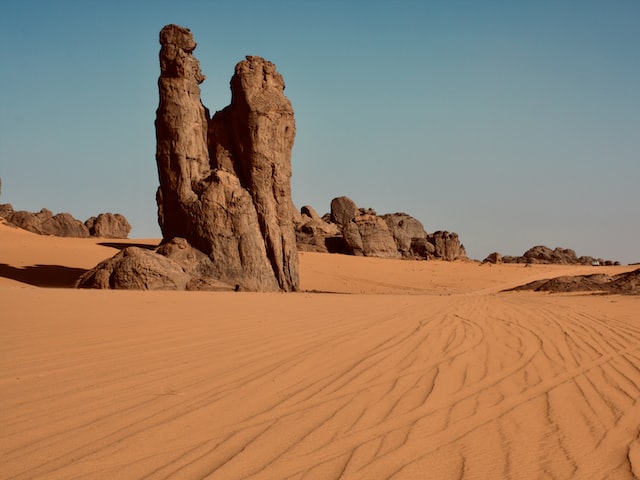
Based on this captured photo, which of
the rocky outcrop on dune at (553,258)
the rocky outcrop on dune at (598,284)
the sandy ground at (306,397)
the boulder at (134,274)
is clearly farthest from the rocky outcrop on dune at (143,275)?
the rocky outcrop on dune at (553,258)

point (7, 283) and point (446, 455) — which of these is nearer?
point (446, 455)

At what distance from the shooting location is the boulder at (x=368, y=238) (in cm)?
3138

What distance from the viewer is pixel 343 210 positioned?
4069 cm

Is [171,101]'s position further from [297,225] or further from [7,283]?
[297,225]

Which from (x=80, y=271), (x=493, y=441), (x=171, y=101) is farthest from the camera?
(x=80, y=271)

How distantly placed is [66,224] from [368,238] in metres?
19.2

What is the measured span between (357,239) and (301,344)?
26.4 metres

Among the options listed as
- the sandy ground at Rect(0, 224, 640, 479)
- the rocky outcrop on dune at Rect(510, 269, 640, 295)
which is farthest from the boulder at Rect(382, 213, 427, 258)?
the sandy ground at Rect(0, 224, 640, 479)

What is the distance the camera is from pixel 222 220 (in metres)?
13.2

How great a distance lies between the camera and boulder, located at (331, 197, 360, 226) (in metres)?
40.7

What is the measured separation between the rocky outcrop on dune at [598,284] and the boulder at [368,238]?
543 inches

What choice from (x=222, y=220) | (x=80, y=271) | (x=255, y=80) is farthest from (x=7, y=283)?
(x=255, y=80)

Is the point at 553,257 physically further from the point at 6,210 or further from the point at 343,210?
the point at 6,210

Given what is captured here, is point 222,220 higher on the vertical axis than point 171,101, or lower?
lower
